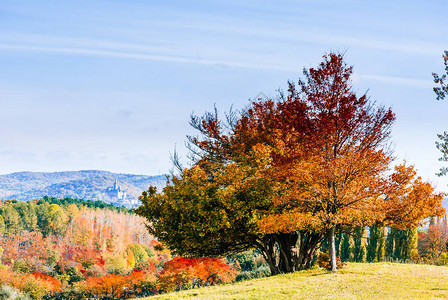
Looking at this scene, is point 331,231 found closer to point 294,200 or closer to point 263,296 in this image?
point 294,200

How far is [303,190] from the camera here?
715 inches

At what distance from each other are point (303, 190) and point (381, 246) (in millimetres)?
23267

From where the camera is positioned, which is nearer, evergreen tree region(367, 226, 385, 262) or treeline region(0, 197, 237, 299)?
evergreen tree region(367, 226, 385, 262)

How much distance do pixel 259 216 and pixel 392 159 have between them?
Answer: 21.1 ft

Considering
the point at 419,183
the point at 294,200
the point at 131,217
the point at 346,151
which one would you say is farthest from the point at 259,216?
the point at 131,217

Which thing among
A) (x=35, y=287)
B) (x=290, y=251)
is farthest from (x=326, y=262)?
(x=35, y=287)

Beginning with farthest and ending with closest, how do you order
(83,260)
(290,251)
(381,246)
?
(83,260), (381,246), (290,251)

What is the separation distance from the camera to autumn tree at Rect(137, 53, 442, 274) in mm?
17250

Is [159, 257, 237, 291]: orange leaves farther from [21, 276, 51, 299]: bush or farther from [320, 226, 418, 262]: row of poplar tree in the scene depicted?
[21, 276, 51, 299]: bush

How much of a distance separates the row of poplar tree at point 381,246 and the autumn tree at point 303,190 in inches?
630

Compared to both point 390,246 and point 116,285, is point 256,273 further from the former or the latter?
point 116,285

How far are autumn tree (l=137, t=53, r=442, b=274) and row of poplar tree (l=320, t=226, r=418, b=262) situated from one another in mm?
16012

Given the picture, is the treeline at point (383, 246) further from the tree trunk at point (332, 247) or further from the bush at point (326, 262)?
the tree trunk at point (332, 247)

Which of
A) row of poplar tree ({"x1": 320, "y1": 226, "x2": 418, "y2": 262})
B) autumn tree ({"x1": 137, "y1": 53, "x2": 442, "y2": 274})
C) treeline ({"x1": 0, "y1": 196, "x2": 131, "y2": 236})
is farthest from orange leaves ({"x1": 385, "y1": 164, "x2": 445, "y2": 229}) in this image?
treeline ({"x1": 0, "y1": 196, "x2": 131, "y2": 236})
